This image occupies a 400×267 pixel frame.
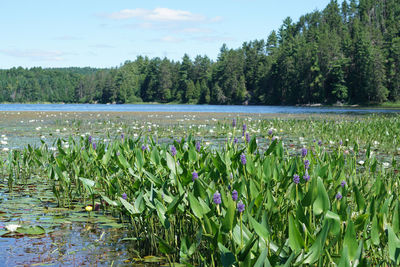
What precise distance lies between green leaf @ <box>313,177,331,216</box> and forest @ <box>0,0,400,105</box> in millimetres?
65165

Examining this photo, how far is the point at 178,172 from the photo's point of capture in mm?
4102

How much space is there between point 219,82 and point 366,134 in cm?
9675

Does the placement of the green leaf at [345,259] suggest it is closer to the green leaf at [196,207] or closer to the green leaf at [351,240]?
the green leaf at [351,240]

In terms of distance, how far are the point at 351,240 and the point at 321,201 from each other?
0.68 metres

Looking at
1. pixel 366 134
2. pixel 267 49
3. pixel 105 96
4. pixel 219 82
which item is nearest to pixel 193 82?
pixel 219 82

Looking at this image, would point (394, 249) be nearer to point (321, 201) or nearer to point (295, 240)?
point (295, 240)

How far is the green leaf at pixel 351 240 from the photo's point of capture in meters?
2.30

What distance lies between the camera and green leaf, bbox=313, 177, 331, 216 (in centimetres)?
294

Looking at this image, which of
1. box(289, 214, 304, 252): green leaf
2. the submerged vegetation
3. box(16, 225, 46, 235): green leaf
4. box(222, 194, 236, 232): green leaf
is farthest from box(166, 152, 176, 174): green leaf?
box(289, 214, 304, 252): green leaf

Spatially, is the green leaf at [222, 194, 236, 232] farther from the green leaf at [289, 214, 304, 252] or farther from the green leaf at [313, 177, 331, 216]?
the green leaf at [313, 177, 331, 216]

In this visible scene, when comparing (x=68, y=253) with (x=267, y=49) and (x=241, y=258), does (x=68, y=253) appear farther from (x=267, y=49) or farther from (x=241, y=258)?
(x=267, y=49)

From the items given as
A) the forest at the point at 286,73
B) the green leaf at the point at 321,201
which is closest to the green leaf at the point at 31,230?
the green leaf at the point at 321,201

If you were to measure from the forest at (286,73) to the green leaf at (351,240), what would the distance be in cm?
6580

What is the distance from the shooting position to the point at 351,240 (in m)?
2.34
